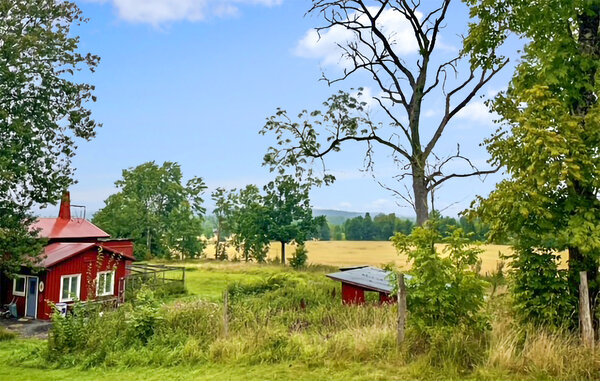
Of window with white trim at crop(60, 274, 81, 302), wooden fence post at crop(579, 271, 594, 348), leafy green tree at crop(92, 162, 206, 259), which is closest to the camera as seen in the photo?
wooden fence post at crop(579, 271, 594, 348)

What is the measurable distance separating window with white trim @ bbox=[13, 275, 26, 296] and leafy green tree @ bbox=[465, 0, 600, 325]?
21.2m

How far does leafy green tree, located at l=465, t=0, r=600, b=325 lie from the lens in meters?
9.09

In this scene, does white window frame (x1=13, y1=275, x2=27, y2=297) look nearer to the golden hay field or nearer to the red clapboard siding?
the red clapboard siding

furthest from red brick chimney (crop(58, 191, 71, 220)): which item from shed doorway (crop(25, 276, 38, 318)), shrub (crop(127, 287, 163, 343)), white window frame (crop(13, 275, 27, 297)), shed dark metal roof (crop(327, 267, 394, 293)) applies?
shrub (crop(127, 287, 163, 343))

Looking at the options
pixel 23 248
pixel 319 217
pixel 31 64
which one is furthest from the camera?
pixel 319 217

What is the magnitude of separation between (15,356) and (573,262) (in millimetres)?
13513

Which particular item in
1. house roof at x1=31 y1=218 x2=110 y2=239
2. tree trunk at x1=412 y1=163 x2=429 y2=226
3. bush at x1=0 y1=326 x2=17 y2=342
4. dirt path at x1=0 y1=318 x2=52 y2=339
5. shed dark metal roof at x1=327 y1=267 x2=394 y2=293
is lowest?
dirt path at x1=0 y1=318 x2=52 y2=339

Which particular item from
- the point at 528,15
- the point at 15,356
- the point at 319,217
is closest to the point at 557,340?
the point at 528,15

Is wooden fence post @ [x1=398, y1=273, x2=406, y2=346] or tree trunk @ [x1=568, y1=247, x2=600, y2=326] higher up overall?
tree trunk @ [x1=568, y1=247, x2=600, y2=326]

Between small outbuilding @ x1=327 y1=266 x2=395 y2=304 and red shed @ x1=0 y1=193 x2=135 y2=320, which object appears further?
red shed @ x1=0 y1=193 x2=135 y2=320

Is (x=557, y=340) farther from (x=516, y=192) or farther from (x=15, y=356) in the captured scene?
(x=15, y=356)

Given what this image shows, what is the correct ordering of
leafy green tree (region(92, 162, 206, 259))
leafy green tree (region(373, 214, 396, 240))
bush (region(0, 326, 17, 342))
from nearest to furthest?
bush (region(0, 326, 17, 342))
leafy green tree (region(92, 162, 206, 259))
leafy green tree (region(373, 214, 396, 240))

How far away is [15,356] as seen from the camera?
11.4 m

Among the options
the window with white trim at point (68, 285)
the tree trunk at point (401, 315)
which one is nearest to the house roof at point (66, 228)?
the window with white trim at point (68, 285)
